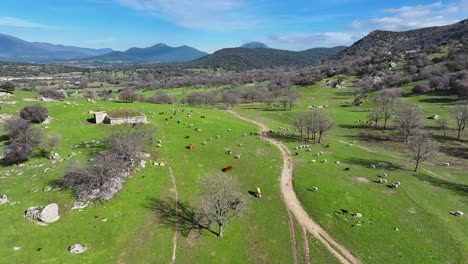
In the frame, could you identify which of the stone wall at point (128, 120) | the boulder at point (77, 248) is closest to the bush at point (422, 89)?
the stone wall at point (128, 120)

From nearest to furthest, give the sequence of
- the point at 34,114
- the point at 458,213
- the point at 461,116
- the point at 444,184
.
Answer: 1. the point at 458,213
2. the point at 444,184
3. the point at 34,114
4. the point at 461,116

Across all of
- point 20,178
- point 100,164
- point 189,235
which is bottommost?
point 189,235

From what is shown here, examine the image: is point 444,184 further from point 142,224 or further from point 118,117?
point 118,117

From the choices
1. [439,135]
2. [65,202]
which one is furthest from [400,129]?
[65,202]

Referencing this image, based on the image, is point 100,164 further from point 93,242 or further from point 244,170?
point 244,170

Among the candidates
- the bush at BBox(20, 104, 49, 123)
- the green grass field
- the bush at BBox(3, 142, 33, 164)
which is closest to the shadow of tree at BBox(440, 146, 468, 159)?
the green grass field

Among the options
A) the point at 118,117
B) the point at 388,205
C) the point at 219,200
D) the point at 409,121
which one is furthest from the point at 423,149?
the point at 118,117

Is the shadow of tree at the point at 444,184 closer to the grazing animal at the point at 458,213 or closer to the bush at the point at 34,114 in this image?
the grazing animal at the point at 458,213
